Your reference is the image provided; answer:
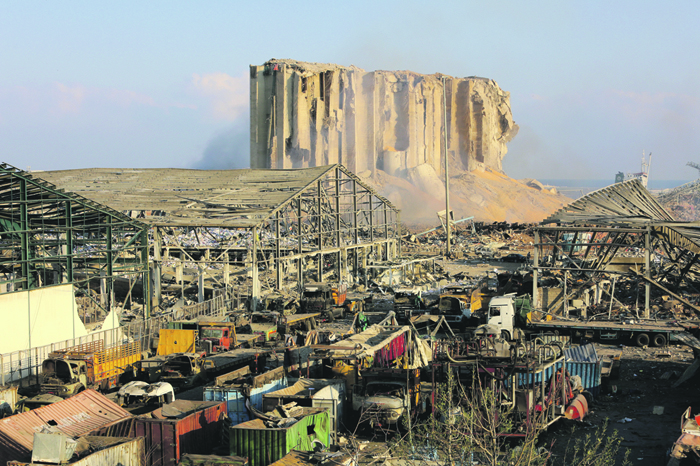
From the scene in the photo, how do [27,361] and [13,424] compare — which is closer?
[13,424]

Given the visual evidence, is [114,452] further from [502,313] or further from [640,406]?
[502,313]

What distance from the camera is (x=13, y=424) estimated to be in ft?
40.6

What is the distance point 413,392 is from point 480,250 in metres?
42.2

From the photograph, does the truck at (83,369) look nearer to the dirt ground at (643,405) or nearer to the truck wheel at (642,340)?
the dirt ground at (643,405)

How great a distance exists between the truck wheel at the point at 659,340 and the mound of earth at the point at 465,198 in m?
66.3

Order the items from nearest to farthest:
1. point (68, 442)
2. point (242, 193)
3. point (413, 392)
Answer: point (68, 442)
point (413, 392)
point (242, 193)

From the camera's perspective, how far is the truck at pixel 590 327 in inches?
878

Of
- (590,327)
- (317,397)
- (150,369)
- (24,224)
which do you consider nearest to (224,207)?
(24,224)

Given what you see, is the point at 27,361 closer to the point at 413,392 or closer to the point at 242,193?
the point at 413,392

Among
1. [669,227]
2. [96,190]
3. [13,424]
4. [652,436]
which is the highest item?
[96,190]

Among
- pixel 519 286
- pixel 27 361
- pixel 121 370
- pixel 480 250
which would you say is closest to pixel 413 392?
pixel 121 370

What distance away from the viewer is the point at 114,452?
11102mm

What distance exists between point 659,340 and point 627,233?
6933 millimetres

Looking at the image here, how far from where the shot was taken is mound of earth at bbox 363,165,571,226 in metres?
97.2
